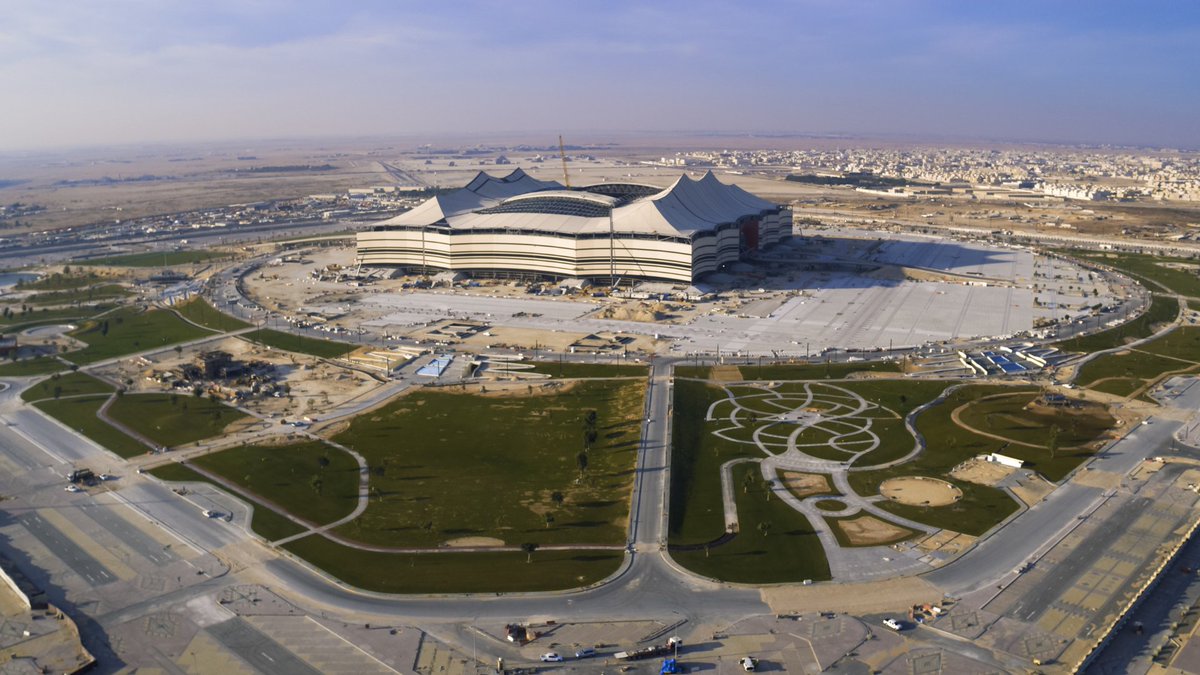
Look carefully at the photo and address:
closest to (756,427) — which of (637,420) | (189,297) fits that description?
(637,420)

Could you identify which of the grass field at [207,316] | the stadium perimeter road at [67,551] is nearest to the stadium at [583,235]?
the grass field at [207,316]

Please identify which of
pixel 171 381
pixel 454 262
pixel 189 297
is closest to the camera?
pixel 171 381

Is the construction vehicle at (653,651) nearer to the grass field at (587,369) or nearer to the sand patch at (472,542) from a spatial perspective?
the sand patch at (472,542)

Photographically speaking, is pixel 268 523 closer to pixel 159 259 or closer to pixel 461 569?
pixel 461 569

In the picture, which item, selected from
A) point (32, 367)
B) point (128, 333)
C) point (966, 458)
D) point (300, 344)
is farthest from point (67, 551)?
point (128, 333)

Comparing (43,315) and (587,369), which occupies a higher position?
(43,315)

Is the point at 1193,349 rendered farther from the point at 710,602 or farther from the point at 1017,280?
the point at 710,602

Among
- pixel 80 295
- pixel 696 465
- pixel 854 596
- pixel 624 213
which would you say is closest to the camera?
pixel 854 596
